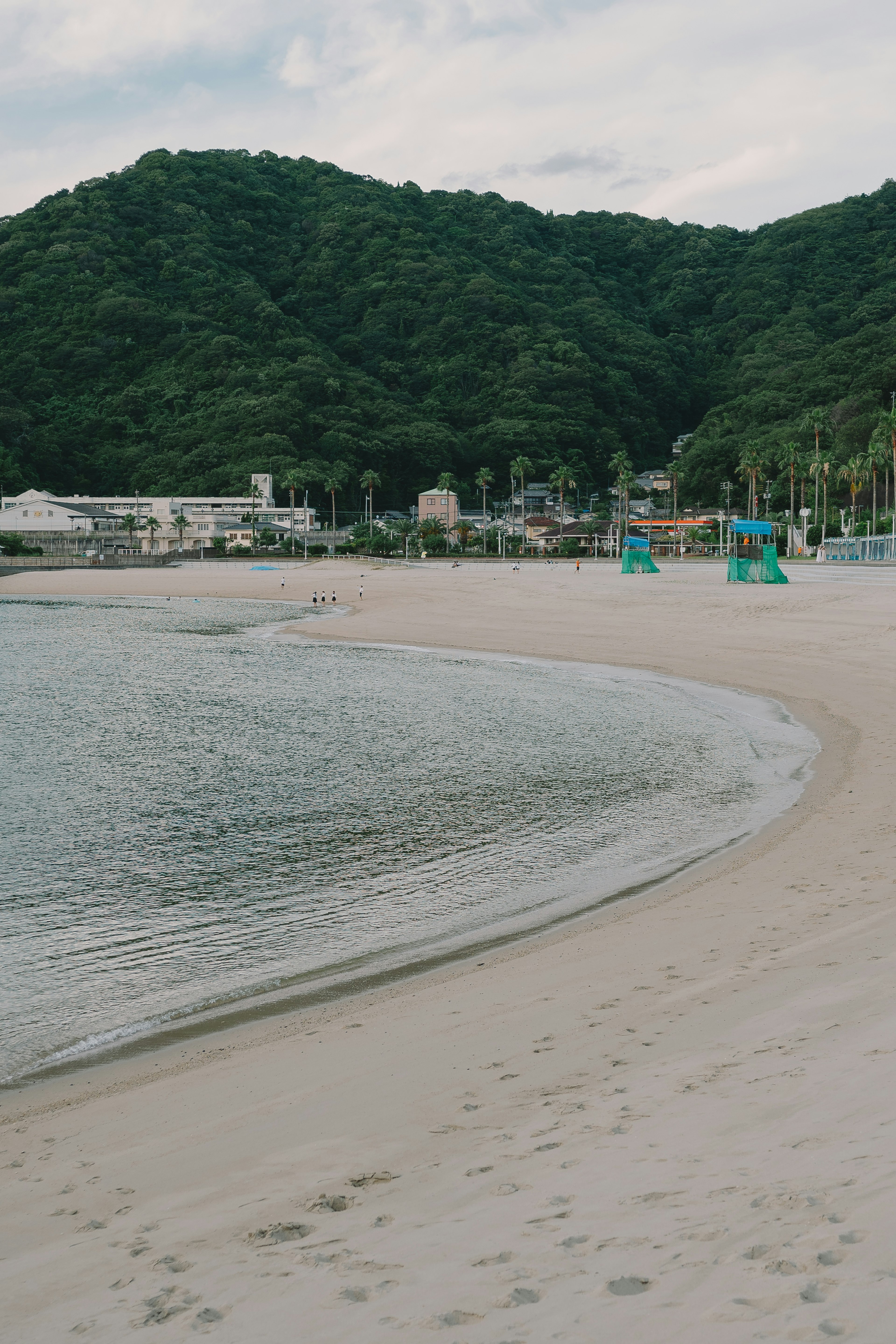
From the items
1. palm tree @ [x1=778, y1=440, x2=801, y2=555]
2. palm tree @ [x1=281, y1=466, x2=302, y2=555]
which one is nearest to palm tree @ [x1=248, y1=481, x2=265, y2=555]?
palm tree @ [x1=281, y1=466, x2=302, y2=555]

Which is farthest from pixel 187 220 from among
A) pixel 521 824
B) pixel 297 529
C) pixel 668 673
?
pixel 521 824

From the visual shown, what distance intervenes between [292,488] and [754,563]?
83.5 meters

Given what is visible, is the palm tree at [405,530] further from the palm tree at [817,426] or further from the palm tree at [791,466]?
the palm tree at [817,426]

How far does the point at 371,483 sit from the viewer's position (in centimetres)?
12962

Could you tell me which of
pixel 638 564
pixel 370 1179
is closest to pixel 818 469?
pixel 638 564

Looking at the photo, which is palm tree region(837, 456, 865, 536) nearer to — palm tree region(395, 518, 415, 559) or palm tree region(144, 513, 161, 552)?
palm tree region(395, 518, 415, 559)

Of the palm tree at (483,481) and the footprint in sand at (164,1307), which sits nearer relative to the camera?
the footprint in sand at (164,1307)

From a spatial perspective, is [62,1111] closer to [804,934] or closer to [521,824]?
[804,934]

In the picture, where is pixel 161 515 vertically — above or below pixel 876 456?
below

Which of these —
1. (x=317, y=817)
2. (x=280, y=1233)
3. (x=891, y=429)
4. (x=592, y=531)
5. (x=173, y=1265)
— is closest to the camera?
(x=173, y=1265)

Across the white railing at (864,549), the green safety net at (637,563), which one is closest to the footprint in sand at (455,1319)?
the white railing at (864,549)

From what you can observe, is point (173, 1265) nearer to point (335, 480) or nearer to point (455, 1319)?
point (455, 1319)

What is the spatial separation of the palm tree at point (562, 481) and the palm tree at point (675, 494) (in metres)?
5.84

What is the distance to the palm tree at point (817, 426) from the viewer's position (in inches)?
3991
